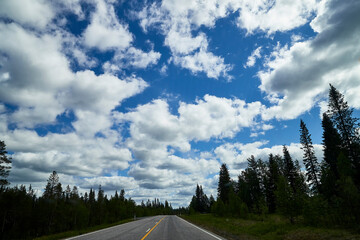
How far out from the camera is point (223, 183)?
224 ft

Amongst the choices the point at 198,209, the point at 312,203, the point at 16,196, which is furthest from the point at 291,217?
the point at 198,209

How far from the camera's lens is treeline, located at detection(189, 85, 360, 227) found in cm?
1347

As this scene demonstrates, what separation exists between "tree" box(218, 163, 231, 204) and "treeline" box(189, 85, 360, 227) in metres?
0.50

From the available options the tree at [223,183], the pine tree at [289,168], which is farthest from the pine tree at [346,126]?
the tree at [223,183]

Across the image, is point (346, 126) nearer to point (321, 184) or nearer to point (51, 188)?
point (321, 184)

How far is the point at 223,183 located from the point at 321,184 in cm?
3912

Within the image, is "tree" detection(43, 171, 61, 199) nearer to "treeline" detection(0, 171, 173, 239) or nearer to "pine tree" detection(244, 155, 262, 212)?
"treeline" detection(0, 171, 173, 239)

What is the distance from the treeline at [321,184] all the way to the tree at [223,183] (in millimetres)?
496

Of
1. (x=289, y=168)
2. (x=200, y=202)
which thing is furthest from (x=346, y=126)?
(x=200, y=202)

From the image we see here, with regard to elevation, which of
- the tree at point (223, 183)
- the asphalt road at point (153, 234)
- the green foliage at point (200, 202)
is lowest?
the green foliage at point (200, 202)

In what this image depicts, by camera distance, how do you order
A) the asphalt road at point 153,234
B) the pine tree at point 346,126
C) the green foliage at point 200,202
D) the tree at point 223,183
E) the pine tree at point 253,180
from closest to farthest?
1. the asphalt road at point 153,234
2. the pine tree at point 346,126
3. the pine tree at point 253,180
4. the tree at point 223,183
5. the green foliage at point 200,202

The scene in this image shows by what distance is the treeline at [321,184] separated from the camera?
13468 millimetres

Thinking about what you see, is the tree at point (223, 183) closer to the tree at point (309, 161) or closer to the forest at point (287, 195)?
the forest at point (287, 195)

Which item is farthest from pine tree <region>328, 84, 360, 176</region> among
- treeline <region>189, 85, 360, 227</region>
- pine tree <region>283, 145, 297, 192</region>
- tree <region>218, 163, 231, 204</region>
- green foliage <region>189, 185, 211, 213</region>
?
green foliage <region>189, 185, 211, 213</region>
